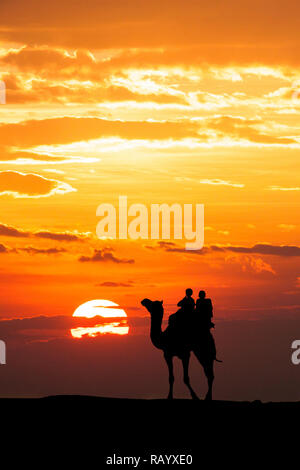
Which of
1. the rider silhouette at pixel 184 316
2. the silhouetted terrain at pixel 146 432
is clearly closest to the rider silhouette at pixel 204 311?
the rider silhouette at pixel 184 316

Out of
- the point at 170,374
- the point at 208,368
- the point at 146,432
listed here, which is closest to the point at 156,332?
the point at 170,374

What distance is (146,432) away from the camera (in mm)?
37312

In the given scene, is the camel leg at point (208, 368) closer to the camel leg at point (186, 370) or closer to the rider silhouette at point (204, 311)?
the camel leg at point (186, 370)

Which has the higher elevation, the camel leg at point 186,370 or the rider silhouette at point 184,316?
the rider silhouette at point 184,316

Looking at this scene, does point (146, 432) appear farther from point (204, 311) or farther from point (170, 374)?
point (204, 311)

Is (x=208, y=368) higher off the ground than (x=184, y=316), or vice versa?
(x=184, y=316)

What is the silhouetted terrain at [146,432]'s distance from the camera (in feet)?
117

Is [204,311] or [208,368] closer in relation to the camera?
[204,311]

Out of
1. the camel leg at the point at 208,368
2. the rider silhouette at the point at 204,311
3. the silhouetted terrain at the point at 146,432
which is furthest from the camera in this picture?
the camel leg at the point at 208,368

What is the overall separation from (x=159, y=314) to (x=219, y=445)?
248 inches

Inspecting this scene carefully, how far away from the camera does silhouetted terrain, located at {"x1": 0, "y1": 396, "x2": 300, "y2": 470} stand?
35.8 m
